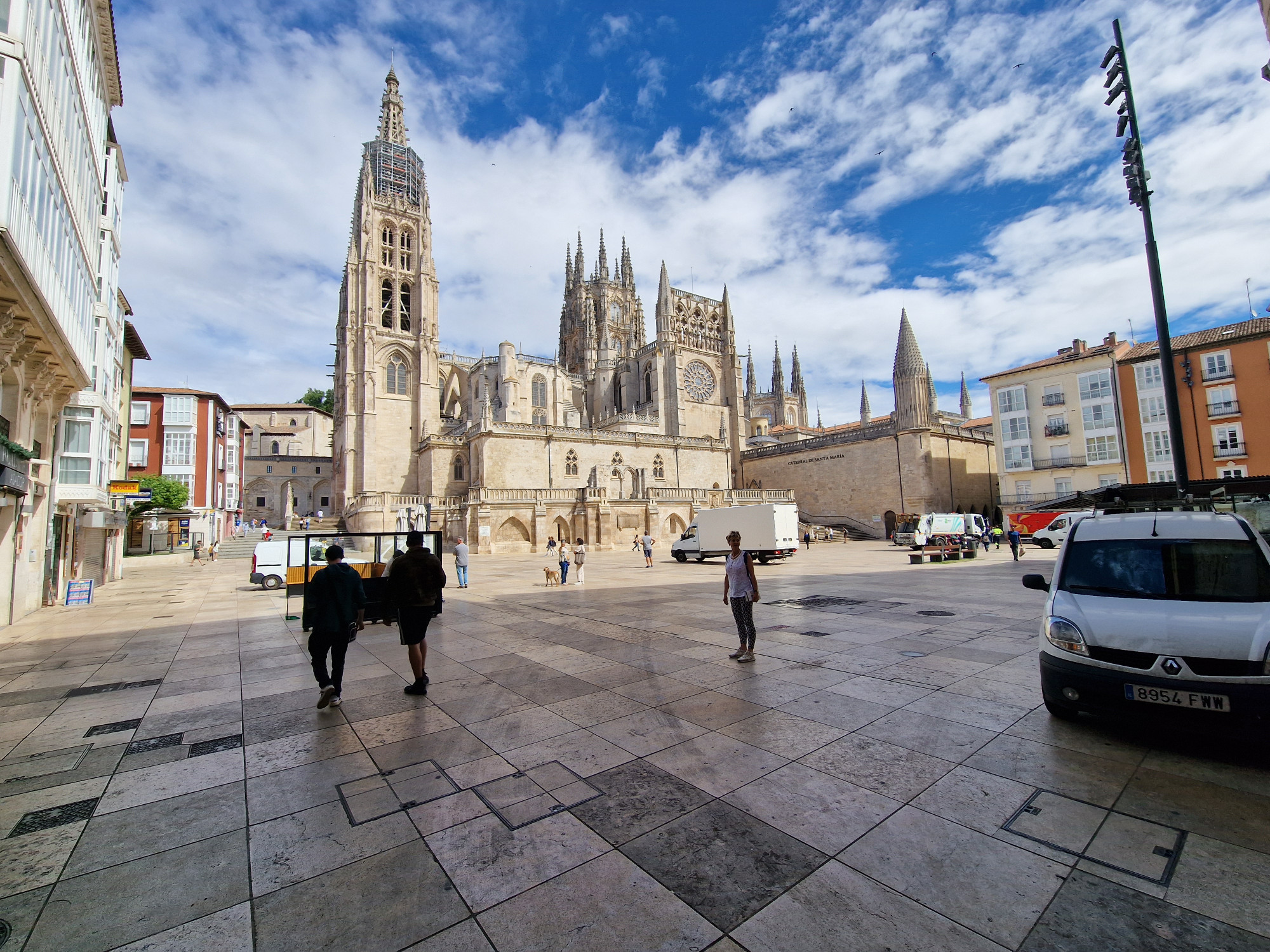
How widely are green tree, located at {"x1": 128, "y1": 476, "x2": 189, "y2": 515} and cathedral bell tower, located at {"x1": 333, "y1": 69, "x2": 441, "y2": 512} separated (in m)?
10.5

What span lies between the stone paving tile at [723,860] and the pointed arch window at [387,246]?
50825mm

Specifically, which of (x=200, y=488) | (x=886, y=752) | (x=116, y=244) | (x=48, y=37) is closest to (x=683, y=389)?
(x=200, y=488)

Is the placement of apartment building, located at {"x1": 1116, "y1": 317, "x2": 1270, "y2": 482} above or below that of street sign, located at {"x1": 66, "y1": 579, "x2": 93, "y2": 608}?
above

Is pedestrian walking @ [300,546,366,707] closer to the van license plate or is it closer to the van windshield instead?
the van license plate

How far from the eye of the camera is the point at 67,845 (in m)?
3.11

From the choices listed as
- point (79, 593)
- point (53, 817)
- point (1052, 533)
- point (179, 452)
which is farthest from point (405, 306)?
point (53, 817)

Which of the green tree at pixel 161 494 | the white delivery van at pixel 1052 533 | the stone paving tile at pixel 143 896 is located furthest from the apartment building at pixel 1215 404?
the green tree at pixel 161 494

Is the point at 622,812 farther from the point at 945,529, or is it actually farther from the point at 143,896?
the point at 945,529

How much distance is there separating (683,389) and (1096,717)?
151 ft

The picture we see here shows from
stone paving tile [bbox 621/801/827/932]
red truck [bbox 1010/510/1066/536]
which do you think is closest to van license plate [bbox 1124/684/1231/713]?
stone paving tile [bbox 621/801/827/932]

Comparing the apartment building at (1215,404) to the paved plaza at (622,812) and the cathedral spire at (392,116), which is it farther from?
the cathedral spire at (392,116)

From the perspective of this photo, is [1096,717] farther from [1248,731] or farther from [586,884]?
[586,884]

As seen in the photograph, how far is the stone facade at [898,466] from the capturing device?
1502 inches

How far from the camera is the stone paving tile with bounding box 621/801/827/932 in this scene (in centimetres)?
→ 253
